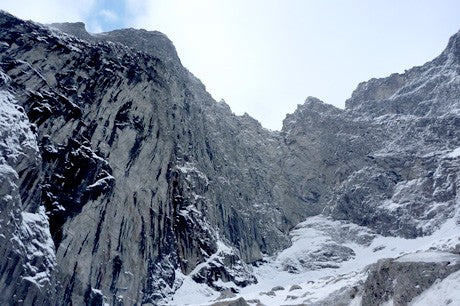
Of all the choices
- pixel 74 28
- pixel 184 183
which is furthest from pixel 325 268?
pixel 74 28

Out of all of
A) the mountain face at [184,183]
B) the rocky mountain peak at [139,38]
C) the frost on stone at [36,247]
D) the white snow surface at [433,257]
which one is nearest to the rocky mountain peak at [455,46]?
the mountain face at [184,183]

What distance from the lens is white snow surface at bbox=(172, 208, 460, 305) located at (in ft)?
230

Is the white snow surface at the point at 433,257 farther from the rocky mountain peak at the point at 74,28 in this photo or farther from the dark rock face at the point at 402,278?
the rocky mountain peak at the point at 74,28

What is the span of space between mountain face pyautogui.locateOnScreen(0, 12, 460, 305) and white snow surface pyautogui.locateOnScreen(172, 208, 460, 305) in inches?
23.2

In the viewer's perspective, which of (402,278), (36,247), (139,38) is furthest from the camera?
(139,38)

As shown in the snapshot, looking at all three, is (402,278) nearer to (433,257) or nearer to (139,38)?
(433,257)

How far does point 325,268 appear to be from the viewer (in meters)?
109

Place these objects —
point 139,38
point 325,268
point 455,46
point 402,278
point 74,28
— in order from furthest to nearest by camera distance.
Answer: point 455,46 → point 139,38 → point 74,28 → point 325,268 → point 402,278

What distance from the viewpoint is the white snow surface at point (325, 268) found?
70.0 metres

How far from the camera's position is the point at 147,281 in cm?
6912

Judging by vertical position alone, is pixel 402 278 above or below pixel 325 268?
below

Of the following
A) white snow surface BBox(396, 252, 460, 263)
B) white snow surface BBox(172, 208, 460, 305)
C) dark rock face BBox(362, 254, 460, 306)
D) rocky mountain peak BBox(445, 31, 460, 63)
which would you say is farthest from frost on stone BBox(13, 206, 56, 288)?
rocky mountain peak BBox(445, 31, 460, 63)

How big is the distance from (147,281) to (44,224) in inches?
771

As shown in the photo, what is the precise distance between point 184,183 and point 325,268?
38.6m
